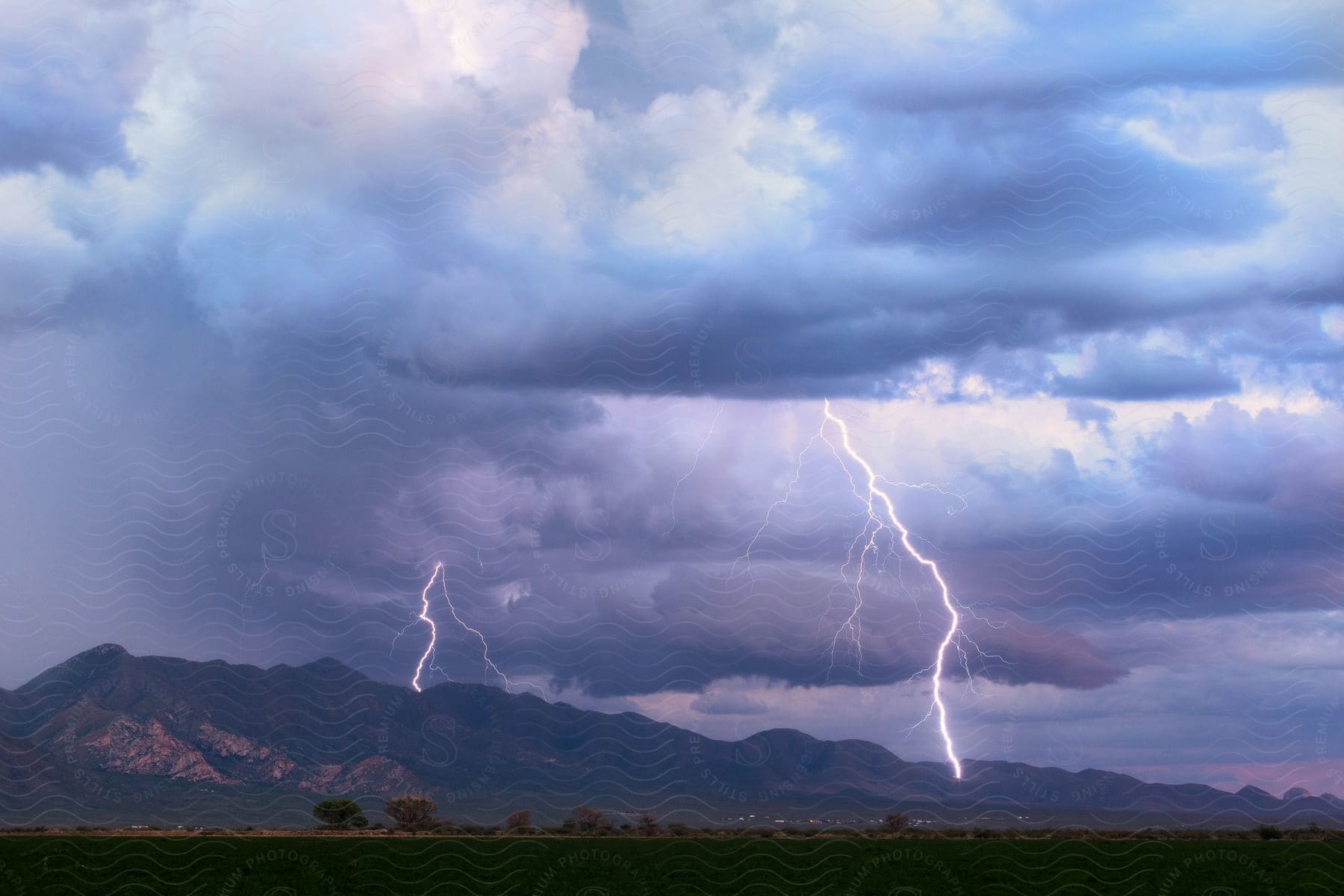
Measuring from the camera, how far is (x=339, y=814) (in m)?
101

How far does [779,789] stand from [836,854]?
4858 inches

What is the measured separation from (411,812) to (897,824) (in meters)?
38.4

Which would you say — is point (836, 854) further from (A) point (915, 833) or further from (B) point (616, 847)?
(A) point (915, 833)

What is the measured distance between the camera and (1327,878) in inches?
2522

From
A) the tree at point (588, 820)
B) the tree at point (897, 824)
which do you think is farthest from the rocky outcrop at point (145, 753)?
the tree at point (897, 824)

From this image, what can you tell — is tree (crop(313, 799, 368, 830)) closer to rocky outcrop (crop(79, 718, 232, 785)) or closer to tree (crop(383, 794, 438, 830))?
tree (crop(383, 794, 438, 830))

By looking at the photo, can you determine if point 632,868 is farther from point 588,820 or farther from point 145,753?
point 145,753

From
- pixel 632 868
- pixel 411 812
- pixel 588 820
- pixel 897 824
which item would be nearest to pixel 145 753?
pixel 411 812

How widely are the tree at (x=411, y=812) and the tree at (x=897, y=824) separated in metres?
35.5

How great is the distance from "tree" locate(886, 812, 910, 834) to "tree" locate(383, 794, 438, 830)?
3555 centimetres

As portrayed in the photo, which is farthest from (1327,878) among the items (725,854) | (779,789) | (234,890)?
(779,789)

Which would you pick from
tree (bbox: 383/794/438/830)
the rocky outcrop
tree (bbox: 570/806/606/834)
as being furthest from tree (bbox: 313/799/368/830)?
the rocky outcrop

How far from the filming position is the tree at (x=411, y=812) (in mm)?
98125

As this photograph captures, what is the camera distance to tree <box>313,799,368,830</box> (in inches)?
3930
